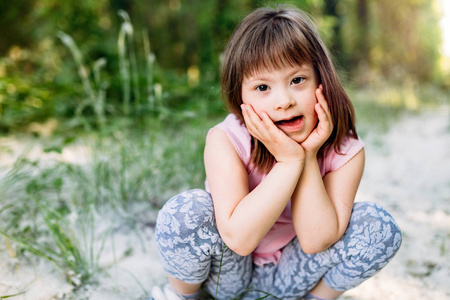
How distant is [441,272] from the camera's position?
1402 millimetres

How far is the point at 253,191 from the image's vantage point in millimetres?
994

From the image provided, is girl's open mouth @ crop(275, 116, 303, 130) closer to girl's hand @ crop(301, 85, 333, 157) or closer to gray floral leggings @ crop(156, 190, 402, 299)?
girl's hand @ crop(301, 85, 333, 157)

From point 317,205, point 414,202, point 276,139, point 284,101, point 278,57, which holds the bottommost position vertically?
point 414,202

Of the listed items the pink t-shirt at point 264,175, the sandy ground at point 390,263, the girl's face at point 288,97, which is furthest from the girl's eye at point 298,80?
the sandy ground at point 390,263

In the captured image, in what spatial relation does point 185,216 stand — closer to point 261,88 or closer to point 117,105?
point 261,88

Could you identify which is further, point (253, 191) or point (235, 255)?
point (235, 255)

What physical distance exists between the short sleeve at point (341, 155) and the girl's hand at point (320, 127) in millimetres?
112

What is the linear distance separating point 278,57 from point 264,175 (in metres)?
0.36

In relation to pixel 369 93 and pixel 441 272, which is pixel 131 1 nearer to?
pixel 369 93

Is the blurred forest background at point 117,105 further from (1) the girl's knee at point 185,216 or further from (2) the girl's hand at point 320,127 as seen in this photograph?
(1) the girl's knee at point 185,216

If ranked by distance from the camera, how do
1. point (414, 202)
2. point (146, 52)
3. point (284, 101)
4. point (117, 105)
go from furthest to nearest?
point (117, 105)
point (414, 202)
point (146, 52)
point (284, 101)

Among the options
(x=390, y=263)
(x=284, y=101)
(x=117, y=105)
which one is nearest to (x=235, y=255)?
(x=284, y=101)

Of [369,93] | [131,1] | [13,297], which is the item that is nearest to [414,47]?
[369,93]

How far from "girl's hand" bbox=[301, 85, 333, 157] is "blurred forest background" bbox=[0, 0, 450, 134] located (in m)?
0.36
